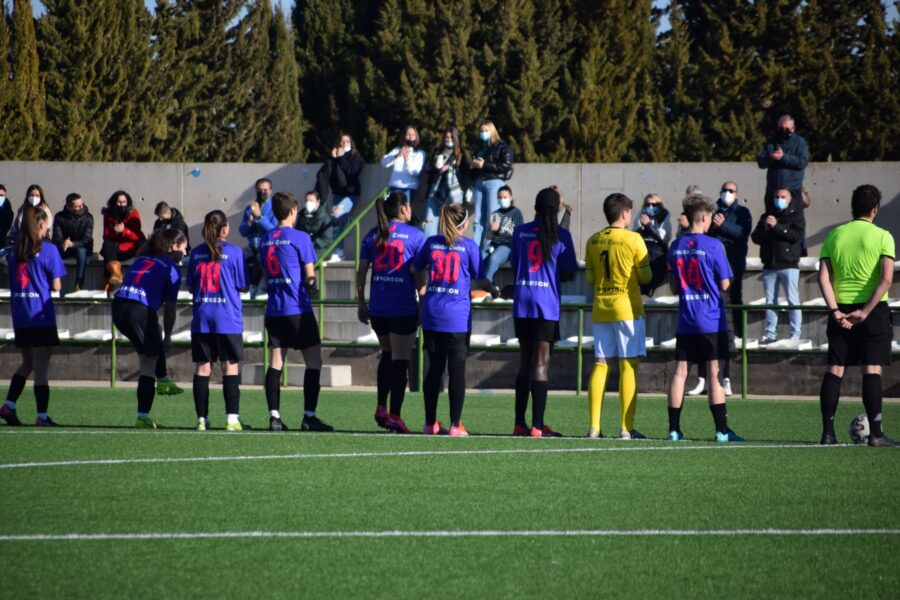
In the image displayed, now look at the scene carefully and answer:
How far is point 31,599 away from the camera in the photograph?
523 cm

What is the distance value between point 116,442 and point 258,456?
1533 millimetres

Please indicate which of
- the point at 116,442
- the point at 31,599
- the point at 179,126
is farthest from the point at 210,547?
the point at 179,126

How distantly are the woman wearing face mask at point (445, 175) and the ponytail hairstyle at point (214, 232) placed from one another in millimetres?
9295

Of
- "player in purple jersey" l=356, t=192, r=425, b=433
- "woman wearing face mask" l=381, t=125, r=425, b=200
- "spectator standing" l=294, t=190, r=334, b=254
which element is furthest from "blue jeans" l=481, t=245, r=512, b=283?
"player in purple jersey" l=356, t=192, r=425, b=433

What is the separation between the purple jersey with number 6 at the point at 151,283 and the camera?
11.5 meters

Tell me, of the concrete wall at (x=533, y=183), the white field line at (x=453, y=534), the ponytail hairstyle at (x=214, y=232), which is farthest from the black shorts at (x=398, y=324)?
the concrete wall at (x=533, y=183)

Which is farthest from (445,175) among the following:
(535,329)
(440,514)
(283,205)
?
(440,514)

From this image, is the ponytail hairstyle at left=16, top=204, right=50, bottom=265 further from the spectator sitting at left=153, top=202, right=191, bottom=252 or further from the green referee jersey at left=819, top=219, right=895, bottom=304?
the spectator sitting at left=153, top=202, right=191, bottom=252

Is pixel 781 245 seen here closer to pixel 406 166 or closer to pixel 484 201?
pixel 484 201

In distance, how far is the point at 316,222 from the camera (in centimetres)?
2072

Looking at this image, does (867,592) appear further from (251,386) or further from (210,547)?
(251,386)

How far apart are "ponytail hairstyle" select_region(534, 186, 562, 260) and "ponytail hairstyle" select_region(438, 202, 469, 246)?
584 millimetres

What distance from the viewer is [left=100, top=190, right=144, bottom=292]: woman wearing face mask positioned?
20734mm

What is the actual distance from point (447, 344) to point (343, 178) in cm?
1123
